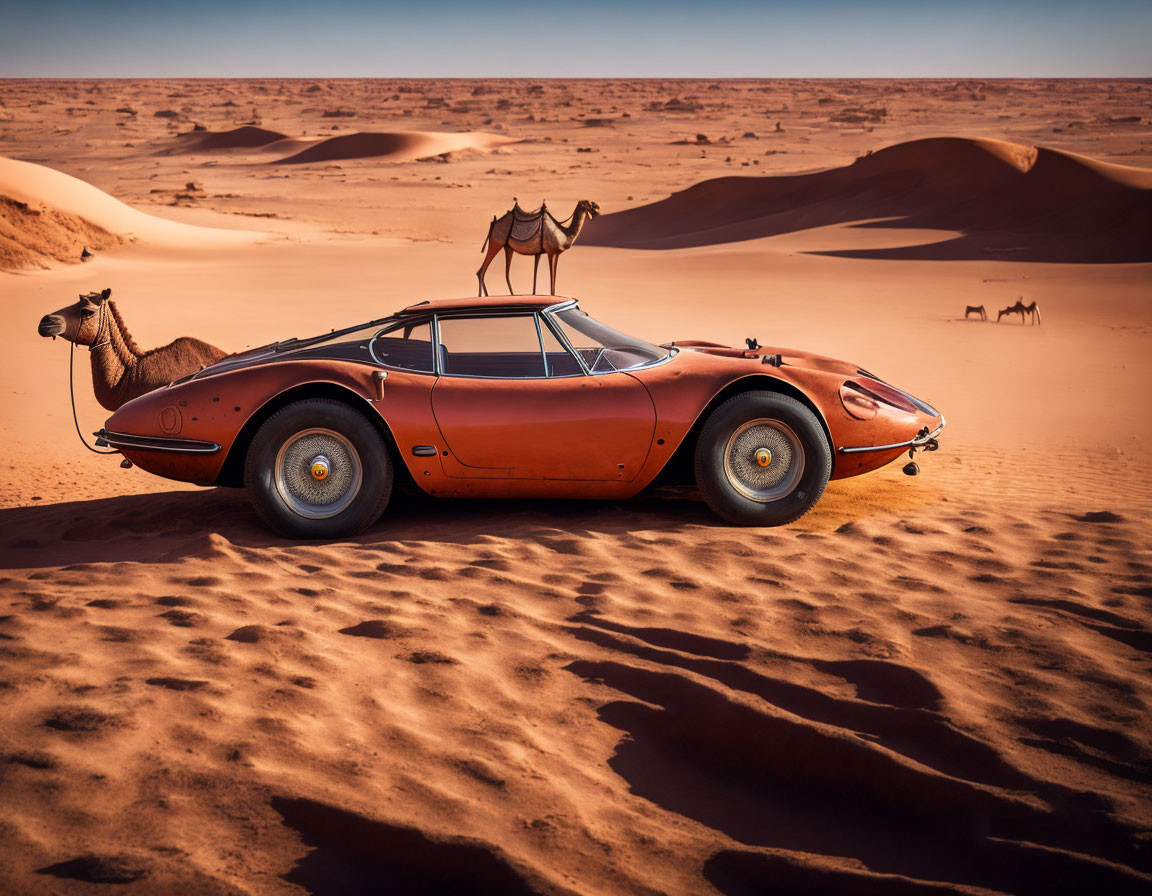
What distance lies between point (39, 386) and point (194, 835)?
9889 millimetres

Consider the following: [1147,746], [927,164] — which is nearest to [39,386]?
[1147,746]

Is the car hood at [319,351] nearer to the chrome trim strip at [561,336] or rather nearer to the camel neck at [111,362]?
the chrome trim strip at [561,336]

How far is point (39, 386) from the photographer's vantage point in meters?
11.5

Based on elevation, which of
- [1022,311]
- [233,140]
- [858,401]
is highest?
[233,140]

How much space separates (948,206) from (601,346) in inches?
1172

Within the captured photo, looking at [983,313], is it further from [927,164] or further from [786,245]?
[927,164]

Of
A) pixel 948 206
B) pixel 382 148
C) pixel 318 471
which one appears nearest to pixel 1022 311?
pixel 318 471

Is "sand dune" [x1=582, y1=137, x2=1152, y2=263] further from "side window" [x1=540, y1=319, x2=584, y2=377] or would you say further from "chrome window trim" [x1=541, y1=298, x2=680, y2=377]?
"side window" [x1=540, y1=319, x2=584, y2=377]

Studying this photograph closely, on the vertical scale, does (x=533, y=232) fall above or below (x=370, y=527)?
above

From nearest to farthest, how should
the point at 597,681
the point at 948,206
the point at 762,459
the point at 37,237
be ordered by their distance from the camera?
1. the point at 597,681
2. the point at 762,459
3. the point at 37,237
4. the point at 948,206

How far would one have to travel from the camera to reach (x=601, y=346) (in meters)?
6.37

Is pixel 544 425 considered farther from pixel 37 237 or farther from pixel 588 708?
pixel 37 237

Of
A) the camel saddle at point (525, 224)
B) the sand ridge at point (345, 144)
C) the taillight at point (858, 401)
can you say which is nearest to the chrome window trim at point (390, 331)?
the taillight at point (858, 401)

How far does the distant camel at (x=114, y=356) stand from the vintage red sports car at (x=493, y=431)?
6.67 feet
